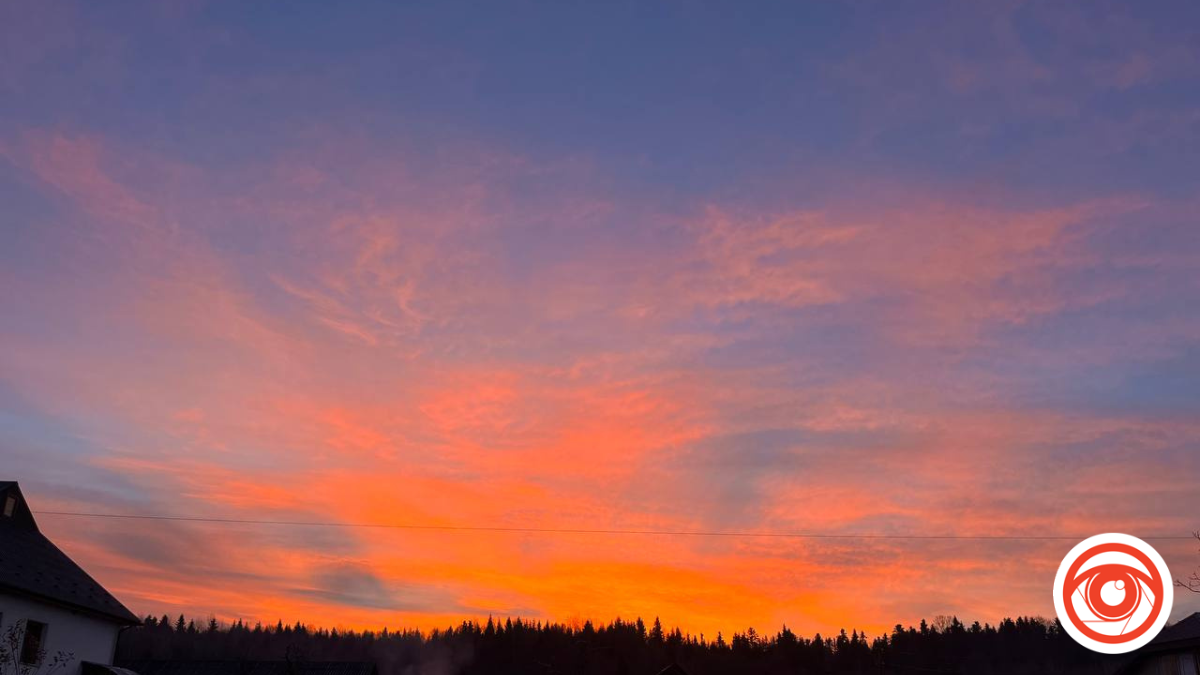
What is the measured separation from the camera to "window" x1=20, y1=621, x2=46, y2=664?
4106 centimetres

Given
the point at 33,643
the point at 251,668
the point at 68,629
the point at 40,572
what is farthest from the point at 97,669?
the point at 251,668

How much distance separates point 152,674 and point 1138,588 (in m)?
84.2

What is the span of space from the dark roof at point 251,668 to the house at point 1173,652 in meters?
65.0

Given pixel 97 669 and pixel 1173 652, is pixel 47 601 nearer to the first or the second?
pixel 97 669

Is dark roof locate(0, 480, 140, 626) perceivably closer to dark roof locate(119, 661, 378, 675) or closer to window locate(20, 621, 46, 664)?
window locate(20, 621, 46, 664)

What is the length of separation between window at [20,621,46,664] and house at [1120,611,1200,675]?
49472 millimetres

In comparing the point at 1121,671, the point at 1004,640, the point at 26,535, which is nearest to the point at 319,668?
the point at 26,535

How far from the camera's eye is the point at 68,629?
44594mm

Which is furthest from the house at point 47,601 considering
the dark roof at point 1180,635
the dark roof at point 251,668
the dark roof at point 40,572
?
the dark roof at point 1180,635

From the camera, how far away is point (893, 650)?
189125 millimetres

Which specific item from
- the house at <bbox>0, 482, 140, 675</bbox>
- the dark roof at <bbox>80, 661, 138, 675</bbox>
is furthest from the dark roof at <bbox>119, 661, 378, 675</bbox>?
the dark roof at <bbox>80, 661, 138, 675</bbox>

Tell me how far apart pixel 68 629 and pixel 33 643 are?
2.82m

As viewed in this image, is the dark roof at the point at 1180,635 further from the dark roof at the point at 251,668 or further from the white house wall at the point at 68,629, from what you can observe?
the dark roof at the point at 251,668

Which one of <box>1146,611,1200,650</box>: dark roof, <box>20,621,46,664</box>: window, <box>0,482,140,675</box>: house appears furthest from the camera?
<box>20,621,46,664</box>: window
